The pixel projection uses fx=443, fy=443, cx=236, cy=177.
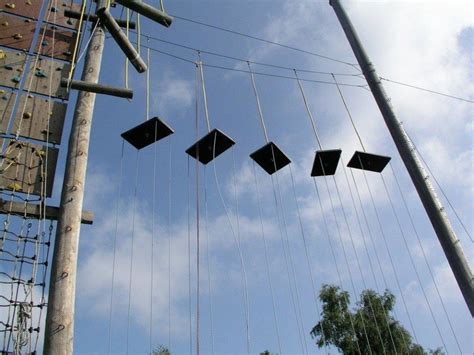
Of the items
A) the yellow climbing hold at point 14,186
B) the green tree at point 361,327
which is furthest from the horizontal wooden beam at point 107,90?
the green tree at point 361,327

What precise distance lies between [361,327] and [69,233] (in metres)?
16.1

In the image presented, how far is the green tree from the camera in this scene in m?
17.7

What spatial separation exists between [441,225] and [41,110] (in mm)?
4942

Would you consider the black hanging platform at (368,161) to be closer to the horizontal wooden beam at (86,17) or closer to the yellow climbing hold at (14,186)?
the horizontal wooden beam at (86,17)

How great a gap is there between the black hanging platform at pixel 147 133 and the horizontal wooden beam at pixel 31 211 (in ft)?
6.07

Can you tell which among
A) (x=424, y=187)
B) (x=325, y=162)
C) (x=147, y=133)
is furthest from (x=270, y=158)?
(x=424, y=187)

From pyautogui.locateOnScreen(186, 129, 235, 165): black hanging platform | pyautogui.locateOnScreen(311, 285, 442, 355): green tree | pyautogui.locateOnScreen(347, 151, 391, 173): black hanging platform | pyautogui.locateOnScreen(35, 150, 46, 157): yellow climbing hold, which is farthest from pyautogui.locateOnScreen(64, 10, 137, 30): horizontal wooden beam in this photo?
pyautogui.locateOnScreen(311, 285, 442, 355): green tree

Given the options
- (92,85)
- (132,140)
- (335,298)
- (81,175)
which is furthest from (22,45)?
(335,298)

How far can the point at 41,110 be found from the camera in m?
5.79

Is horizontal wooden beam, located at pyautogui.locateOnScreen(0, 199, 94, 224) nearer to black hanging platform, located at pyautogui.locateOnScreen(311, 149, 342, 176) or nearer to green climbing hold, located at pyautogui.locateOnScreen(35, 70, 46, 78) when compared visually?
green climbing hold, located at pyautogui.locateOnScreen(35, 70, 46, 78)

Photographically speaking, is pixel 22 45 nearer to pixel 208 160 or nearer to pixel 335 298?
pixel 208 160

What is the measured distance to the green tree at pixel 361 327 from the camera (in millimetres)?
17703

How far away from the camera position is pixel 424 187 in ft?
14.4

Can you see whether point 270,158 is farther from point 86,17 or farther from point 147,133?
point 86,17
